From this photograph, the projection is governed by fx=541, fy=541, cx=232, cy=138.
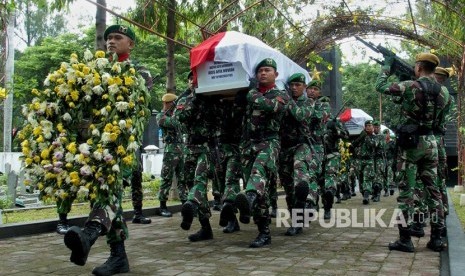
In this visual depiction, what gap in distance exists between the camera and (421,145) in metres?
5.49

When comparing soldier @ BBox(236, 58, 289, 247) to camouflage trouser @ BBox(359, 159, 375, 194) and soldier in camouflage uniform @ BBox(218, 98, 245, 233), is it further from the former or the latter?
camouflage trouser @ BBox(359, 159, 375, 194)

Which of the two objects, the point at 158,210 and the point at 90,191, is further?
the point at 158,210

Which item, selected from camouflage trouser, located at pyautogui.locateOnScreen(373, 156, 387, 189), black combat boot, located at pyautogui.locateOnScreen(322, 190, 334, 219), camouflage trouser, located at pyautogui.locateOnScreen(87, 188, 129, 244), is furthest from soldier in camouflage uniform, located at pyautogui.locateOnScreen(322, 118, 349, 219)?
camouflage trouser, located at pyautogui.locateOnScreen(87, 188, 129, 244)

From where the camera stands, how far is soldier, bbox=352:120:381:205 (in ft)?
39.9

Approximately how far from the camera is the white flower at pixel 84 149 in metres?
3.87

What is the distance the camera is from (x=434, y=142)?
5539 millimetres

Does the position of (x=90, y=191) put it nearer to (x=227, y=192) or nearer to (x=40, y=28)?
(x=227, y=192)

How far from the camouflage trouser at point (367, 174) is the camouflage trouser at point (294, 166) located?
538 centimetres

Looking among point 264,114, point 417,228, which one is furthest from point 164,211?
point 417,228

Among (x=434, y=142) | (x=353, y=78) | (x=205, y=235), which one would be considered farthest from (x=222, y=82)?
(x=353, y=78)

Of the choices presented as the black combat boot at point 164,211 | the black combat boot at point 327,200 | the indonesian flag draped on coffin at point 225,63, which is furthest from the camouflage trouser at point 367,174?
the indonesian flag draped on coffin at point 225,63

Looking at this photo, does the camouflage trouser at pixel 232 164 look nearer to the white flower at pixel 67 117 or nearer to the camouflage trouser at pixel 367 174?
the white flower at pixel 67 117

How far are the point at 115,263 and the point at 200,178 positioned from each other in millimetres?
1782

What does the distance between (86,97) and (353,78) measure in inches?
1788
